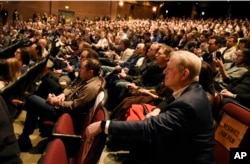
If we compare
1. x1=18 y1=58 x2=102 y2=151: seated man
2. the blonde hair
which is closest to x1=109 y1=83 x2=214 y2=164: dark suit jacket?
x1=18 y1=58 x2=102 y2=151: seated man

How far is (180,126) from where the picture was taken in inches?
64.1

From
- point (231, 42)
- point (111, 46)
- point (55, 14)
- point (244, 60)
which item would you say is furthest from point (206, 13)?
point (244, 60)

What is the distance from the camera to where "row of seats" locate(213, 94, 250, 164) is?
1.96 metres

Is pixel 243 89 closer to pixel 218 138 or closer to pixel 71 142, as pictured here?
pixel 218 138

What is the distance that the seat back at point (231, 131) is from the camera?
1968 mm

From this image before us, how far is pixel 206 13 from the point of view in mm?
26031

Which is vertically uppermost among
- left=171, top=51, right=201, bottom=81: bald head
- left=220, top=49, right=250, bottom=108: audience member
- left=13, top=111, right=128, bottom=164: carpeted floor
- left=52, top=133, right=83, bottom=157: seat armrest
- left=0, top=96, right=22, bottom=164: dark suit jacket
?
left=171, top=51, right=201, bottom=81: bald head

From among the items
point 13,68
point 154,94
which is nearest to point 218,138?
point 154,94

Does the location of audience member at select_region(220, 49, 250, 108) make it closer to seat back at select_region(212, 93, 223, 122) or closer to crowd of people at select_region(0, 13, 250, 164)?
crowd of people at select_region(0, 13, 250, 164)

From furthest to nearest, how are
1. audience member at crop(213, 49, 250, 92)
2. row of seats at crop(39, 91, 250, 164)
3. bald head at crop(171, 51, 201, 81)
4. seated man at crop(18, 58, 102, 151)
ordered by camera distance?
Answer: audience member at crop(213, 49, 250, 92), seated man at crop(18, 58, 102, 151), row of seats at crop(39, 91, 250, 164), bald head at crop(171, 51, 201, 81)

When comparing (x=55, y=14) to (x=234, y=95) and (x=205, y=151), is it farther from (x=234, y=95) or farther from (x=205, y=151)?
(x=205, y=151)

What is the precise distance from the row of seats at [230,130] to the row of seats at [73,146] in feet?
2.73

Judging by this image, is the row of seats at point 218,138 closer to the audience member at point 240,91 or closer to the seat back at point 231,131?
the seat back at point 231,131

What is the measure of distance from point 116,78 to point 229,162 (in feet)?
10.7
